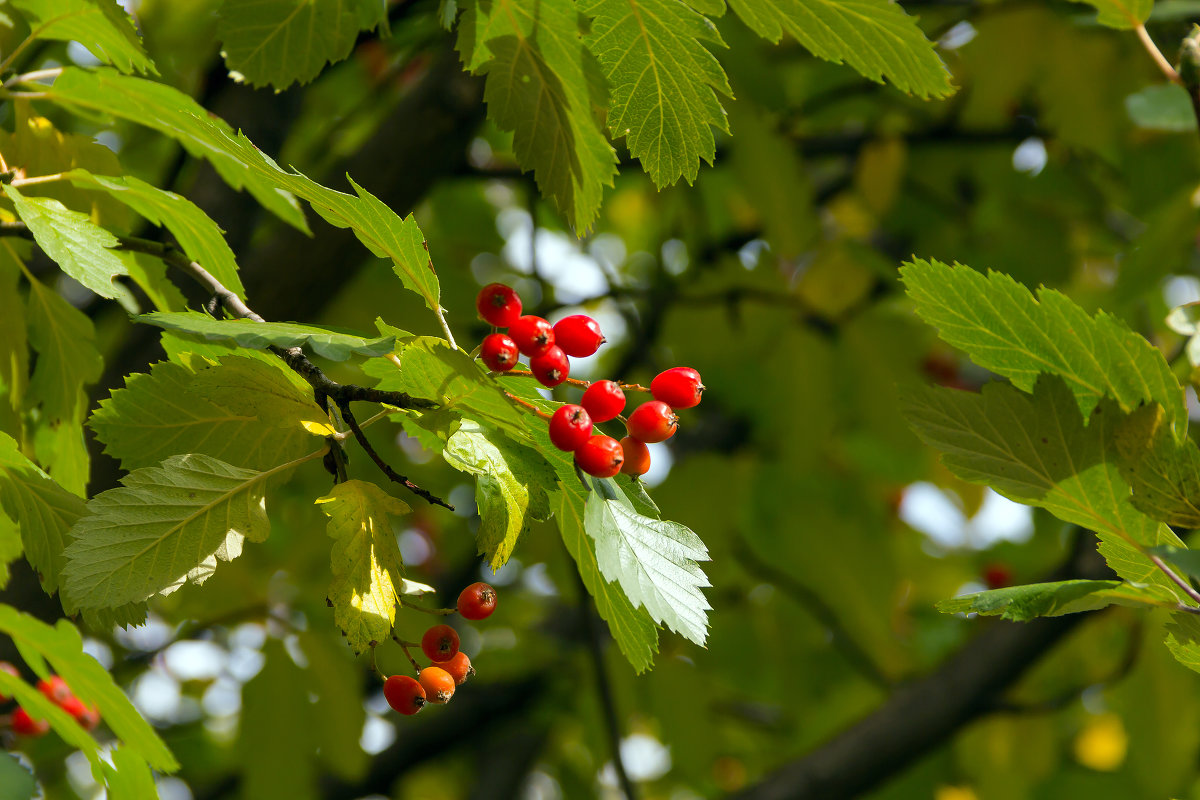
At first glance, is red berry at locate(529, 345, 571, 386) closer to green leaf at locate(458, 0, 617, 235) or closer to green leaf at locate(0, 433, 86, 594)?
green leaf at locate(458, 0, 617, 235)

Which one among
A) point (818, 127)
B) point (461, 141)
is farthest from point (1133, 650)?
point (461, 141)

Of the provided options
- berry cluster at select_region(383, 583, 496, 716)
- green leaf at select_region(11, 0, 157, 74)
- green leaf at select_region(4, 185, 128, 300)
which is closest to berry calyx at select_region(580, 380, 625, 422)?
berry cluster at select_region(383, 583, 496, 716)

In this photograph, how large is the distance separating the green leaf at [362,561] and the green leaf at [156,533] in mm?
100

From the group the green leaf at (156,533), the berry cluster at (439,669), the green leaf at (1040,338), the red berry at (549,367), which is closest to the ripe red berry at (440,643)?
the berry cluster at (439,669)

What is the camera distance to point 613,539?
0.98 metres

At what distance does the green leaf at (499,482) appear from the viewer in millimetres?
1019

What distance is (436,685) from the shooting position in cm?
114

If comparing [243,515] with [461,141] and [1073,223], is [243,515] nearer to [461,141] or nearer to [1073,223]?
[461,141]

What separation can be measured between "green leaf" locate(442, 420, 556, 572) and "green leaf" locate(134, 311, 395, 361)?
0.14 metres

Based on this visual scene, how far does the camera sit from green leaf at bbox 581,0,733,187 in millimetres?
1217

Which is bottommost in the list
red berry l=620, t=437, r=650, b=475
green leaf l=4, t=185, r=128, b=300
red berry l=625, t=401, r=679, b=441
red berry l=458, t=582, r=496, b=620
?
red berry l=458, t=582, r=496, b=620

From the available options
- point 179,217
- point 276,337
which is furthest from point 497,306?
point 179,217

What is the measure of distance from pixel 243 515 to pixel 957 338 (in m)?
0.92

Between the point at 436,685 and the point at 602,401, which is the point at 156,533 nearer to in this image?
the point at 436,685
